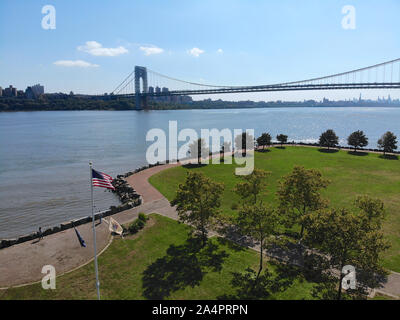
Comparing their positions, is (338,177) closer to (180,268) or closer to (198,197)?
(198,197)

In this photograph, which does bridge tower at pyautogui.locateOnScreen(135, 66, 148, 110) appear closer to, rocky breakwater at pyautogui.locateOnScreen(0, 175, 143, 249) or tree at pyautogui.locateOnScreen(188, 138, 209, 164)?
tree at pyautogui.locateOnScreen(188, 138, 209, 164)

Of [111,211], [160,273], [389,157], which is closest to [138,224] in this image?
[111,211]

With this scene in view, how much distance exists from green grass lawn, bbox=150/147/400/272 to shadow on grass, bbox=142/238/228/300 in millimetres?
6427

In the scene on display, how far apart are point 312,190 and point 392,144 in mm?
40551

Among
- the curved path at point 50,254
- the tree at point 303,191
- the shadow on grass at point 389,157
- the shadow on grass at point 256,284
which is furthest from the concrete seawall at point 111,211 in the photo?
the shadow on grass at point 389,157

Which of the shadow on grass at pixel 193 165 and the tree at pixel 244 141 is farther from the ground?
the tree at pixel 244 141

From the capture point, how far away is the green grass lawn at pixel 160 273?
13.9 meters

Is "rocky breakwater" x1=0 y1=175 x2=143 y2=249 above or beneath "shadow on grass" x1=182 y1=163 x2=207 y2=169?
beneath

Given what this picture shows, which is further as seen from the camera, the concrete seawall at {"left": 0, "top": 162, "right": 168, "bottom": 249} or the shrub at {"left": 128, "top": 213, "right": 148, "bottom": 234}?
the shrub at {"left": 128, "top": 213, "right": 148, "bottom": 234}

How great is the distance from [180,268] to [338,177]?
26492 mm

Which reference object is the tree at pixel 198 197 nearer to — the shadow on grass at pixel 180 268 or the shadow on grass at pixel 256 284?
the shadow on grass at pixel 180 268

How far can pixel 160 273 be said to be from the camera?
50.6 ft

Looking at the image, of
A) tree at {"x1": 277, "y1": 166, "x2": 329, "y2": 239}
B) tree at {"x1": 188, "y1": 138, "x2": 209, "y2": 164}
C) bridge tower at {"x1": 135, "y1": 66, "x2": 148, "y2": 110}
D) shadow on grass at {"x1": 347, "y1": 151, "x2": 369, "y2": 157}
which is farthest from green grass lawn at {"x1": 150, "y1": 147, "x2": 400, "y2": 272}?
bridge tower at {"x1": 135, "y1": 66, "x2": 148, "y2": 110}

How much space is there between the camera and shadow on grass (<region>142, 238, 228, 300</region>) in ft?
46.6
